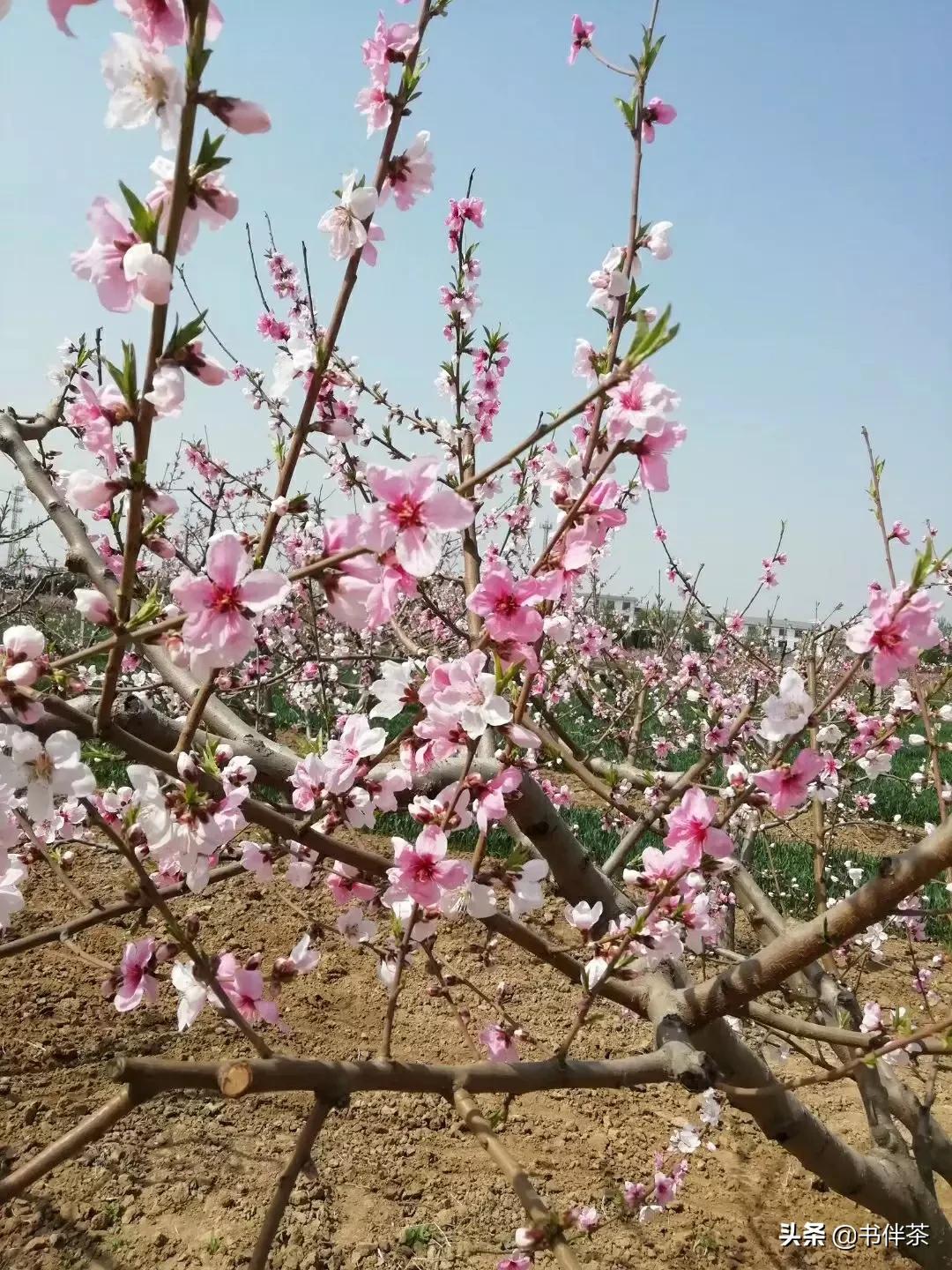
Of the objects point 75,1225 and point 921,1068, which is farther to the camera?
point 921,1068

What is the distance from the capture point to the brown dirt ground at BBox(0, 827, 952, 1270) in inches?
107

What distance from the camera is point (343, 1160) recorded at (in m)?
3.14

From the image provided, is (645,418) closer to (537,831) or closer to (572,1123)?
(537,831)

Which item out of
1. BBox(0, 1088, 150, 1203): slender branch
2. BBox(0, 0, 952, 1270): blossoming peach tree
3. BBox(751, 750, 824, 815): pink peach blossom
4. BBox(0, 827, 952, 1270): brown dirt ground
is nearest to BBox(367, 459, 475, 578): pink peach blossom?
BBox(0, 0, 952, 1270): blossoming peach tree

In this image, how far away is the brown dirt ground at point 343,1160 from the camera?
2715 mm

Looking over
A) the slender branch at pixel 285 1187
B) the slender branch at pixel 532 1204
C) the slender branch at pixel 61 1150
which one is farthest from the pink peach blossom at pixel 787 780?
the slender branch at pixel 61 1150

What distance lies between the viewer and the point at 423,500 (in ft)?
3.65

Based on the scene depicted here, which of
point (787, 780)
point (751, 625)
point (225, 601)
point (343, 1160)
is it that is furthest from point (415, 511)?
point (751, 625)

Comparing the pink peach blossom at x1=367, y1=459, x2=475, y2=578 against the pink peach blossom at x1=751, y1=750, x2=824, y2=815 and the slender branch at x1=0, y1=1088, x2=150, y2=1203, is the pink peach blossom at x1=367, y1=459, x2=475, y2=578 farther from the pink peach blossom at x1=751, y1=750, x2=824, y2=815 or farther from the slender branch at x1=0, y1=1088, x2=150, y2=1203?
the pink peach blossom at x1=751, y1=750, x2=824, y2=815

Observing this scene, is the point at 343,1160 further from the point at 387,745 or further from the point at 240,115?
the point at 240,115

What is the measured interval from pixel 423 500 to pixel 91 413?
474mm

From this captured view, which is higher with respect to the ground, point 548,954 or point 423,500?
point 423,500

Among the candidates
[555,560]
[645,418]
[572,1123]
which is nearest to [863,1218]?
[572,1123]

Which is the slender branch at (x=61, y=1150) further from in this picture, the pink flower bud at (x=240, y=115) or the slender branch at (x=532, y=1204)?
the pink flower bud at (x=240, y=115)
